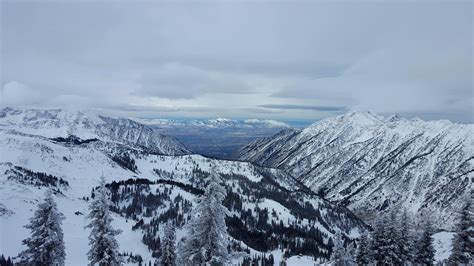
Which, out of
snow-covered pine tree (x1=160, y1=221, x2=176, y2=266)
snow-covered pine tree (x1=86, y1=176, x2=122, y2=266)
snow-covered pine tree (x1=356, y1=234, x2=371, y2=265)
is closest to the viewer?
snow-covered pine tree (x1=86, y1=176, x2=122, y2=266)

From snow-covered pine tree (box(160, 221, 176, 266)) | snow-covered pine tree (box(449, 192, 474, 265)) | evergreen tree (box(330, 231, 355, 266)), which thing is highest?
snow-covered pine tree (box(449, 192, 474, 265))

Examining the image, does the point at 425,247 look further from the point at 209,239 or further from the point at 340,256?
the point at 209,239

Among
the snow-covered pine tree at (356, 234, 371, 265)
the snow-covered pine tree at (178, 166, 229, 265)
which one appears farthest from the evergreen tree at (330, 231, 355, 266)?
the snow-covered pine tree at (178, 166, 229, 265)

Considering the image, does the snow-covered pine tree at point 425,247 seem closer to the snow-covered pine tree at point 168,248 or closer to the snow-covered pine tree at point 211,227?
the snow-covered pine tree at point 211,227

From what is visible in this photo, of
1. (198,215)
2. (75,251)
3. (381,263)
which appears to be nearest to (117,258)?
(198,215)

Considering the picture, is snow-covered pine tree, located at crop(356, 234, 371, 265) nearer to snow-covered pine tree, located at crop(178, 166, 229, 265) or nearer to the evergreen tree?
the evergreen tree

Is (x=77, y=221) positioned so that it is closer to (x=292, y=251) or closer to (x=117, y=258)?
(x=292, y=251)
